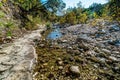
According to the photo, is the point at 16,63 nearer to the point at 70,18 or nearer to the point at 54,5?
the point at 54,5

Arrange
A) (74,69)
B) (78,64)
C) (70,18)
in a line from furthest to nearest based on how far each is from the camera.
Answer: (70,18) → (78,64) → (74,69)

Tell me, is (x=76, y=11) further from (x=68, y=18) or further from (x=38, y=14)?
(x=38, y=14)

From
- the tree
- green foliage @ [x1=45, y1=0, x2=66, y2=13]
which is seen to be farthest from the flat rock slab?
the tree

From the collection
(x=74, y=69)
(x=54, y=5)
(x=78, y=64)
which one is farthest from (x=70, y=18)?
(x=74, y=69)

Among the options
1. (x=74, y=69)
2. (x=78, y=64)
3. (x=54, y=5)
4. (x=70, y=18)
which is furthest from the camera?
(x=70, y=18)

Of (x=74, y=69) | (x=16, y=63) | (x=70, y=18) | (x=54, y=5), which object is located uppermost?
(x=54, y=5)

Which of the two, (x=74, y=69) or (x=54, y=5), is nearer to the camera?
(x=74, y=69)

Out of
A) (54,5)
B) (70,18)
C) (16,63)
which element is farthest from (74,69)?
(70,18)

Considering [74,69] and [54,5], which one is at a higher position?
[54,5]

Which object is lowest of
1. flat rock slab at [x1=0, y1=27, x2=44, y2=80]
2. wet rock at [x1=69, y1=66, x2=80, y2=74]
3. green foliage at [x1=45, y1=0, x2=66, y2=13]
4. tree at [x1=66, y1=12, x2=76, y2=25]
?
wet rock at [x1=69, y1=66, x2=80, y2=74]

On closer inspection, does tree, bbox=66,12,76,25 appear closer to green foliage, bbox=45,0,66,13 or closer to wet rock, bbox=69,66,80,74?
green foliage, bbox=45,0,66,13

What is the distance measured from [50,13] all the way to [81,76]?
24.0 metres

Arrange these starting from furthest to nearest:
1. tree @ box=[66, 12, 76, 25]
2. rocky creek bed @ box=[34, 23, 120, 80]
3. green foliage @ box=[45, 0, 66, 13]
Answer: tree @ box=[66, 12, 76, 25], green foliage @ box=[45, 0, 66, 13], rocky creek bed @ box=[34, 23, 120, 80]

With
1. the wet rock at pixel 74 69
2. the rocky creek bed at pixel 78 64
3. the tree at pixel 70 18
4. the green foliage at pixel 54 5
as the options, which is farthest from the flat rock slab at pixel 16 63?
the tree at pixel 70 18
